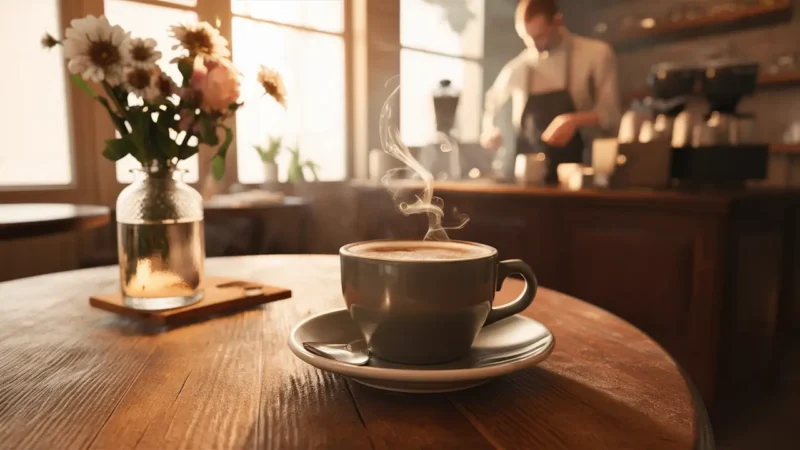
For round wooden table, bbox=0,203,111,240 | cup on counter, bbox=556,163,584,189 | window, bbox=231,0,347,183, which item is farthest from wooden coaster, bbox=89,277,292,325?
window, bbox=231,0,347,183

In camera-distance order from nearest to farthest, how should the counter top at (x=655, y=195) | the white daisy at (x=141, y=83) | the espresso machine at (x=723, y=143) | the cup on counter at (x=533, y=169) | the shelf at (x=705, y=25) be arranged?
the white daisy at (x=141, y=83)
the counter top at (x=655, y=195)
the espresso machine at (x=723, y=143)
the cup on counter at (x=533, y=169)
the shelf at (x=705, y=25)

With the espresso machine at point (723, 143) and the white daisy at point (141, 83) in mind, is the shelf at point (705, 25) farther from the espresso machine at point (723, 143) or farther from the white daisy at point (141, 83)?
the white daisy at point (141, 83)

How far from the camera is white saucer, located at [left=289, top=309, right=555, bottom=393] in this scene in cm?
43

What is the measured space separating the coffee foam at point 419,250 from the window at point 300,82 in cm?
302

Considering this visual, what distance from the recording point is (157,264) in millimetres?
752

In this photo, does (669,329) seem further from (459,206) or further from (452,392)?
(452,392)

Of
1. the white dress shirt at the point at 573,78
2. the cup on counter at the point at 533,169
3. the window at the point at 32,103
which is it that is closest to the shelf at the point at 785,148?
the white dress shirt at the point at 573,78

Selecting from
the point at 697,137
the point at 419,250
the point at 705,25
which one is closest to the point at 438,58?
the point at 705,25

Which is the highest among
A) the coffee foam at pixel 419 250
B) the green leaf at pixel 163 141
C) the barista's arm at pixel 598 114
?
the barista's arm at pixel 598 114

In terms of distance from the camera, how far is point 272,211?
3025 mm

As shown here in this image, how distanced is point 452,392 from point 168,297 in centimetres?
46

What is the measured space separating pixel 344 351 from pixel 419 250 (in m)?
0.13

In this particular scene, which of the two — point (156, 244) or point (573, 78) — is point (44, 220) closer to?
point (156, 244)

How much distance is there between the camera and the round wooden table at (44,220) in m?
1.77
